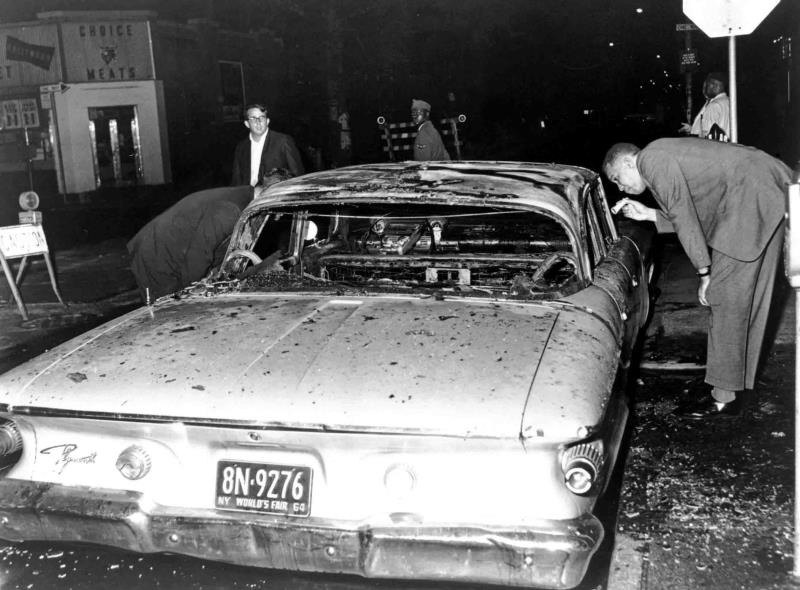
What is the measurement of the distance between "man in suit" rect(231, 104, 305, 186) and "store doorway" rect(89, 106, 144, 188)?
647 inches

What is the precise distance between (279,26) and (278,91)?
2190mm

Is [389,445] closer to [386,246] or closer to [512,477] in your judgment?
[512,477]

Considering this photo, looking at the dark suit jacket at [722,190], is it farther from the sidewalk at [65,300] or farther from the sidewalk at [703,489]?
the sidewalk at [65,300]

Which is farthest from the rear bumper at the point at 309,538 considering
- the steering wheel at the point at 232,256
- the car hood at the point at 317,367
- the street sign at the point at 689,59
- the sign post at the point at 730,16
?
the street sign at the point at 689,59

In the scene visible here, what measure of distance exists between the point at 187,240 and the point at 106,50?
62.5 ft

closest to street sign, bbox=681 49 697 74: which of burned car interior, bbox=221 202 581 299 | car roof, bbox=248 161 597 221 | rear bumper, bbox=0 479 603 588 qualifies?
burned car interior, bbox=221 202 581 299

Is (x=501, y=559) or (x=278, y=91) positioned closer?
(x=501, y=559)

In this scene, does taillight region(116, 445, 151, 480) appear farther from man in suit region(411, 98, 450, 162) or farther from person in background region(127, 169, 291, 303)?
man in suit region(411, 98, 450, 162)

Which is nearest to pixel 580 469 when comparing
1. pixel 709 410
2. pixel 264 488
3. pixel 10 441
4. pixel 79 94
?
pixel 264 488

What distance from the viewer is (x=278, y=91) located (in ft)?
92.0

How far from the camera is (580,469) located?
2.51m

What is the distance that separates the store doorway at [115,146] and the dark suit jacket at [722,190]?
20.7 meters

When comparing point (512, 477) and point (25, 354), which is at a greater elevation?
point (512, 477)

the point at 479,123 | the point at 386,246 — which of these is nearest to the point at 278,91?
the point at 479,123
